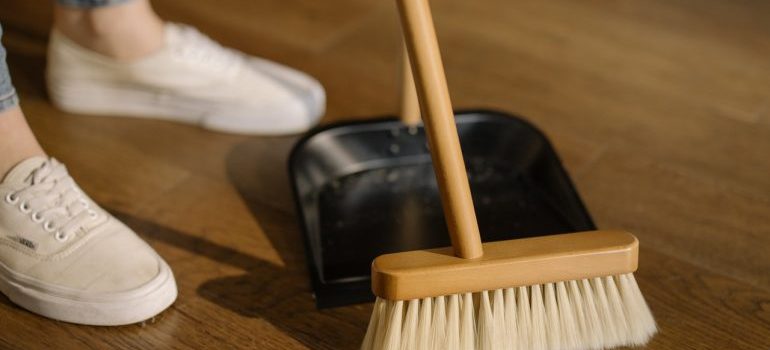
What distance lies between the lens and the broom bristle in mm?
710

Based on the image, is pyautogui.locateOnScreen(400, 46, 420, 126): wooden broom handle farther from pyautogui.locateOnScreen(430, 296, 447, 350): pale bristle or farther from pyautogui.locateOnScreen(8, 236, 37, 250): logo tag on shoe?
pyautogui.locateOnScreen(8, 236, 37, 250): logo tag on shoe

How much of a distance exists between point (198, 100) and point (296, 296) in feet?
1.09

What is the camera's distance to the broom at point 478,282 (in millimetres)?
695

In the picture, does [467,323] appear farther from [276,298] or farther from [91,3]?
[91,3]

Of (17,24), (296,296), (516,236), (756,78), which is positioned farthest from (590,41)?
(17,24)

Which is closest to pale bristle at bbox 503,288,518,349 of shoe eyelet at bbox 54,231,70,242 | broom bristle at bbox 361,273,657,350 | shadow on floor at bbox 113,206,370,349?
broom bristle at bbox 361,273,657,350

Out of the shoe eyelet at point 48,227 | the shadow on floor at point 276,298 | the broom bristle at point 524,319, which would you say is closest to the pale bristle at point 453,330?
the broom bristle at point 524,319

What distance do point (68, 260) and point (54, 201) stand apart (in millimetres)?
59

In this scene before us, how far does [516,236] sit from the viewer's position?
922mm

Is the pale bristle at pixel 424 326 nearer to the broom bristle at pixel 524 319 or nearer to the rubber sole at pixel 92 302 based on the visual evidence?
the broom bristle at pixel 524 319

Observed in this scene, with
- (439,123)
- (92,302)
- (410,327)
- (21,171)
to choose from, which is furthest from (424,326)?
(21,171)

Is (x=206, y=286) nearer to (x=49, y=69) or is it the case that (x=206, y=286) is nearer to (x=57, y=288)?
(x=57, y=288)

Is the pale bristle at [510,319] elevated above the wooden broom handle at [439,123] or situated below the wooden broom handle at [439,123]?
below

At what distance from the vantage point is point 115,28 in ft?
3.33
